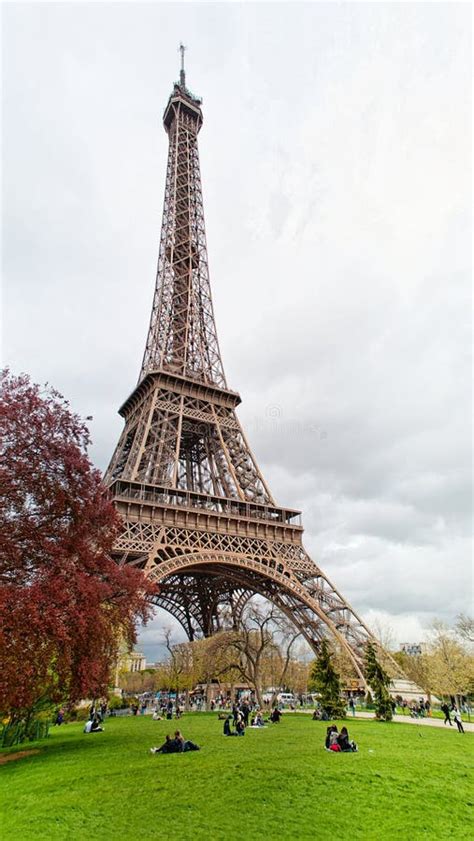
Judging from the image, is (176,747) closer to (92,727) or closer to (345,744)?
(345,744)

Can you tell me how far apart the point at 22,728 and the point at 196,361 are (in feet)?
100

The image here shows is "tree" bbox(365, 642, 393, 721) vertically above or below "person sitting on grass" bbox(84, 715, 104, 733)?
above

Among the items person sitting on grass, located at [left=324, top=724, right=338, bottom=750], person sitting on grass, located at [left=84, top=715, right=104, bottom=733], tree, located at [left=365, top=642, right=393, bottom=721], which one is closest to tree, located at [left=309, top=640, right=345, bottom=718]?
tree, located at [left=365, top=642, right=393, bottom=721]

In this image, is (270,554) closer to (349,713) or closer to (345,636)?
(345,636)

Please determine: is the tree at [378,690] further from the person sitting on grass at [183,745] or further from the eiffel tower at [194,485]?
the person sitting on grass at [183,745]

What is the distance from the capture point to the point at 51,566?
15.8 meters

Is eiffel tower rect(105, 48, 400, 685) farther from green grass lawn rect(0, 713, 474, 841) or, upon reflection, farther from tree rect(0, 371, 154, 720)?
green grass lawn rect(0, 713, 474, 841)

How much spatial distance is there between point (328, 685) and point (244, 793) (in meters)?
16.0

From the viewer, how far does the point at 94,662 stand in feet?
51.5

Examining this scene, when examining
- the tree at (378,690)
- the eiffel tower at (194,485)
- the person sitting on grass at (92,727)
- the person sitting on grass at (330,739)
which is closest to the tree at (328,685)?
the tree at (378,690)

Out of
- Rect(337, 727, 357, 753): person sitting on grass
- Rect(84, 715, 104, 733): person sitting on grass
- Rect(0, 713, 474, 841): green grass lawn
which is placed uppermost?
Rect(337, 727, 357, 753): person sitting on grass

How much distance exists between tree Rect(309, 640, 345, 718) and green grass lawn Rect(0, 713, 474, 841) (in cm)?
882

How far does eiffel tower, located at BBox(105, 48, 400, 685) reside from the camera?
31.1m

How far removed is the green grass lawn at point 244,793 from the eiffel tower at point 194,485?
13.1 meters
